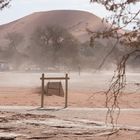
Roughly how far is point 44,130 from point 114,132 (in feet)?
7.69

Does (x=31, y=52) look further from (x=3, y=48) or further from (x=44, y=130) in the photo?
(x=44, y=130)

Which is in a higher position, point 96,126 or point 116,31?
point 116,31

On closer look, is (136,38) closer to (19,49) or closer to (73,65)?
(73,65)

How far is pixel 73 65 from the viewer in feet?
396

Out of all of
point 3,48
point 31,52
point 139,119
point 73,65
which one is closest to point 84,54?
point 73,65

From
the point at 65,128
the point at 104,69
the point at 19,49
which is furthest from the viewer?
the point at 19,49

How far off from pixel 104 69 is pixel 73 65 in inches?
344

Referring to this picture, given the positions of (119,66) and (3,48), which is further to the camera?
(3,48)

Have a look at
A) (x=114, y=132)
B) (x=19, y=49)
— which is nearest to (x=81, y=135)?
(x=114, y=132)

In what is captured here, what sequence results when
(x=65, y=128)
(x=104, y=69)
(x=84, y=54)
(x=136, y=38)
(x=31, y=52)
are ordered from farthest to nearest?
(x=31, y=52) → (x=84, y=54) → (x=104, y=69) → (x=65, y=128) → (x=136, y=38)

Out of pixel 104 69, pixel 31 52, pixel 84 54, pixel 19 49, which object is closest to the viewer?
pixel 104 69

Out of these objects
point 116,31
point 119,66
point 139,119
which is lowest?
point 139,119

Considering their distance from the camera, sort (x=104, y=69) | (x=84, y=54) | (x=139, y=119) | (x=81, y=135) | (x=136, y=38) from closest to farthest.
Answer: (x=136, y=38) < (x=81, y=135) < (x=139, y=119) < (x=104, y=69) < (x=84, y=54)

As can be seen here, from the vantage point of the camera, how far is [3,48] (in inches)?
5822
